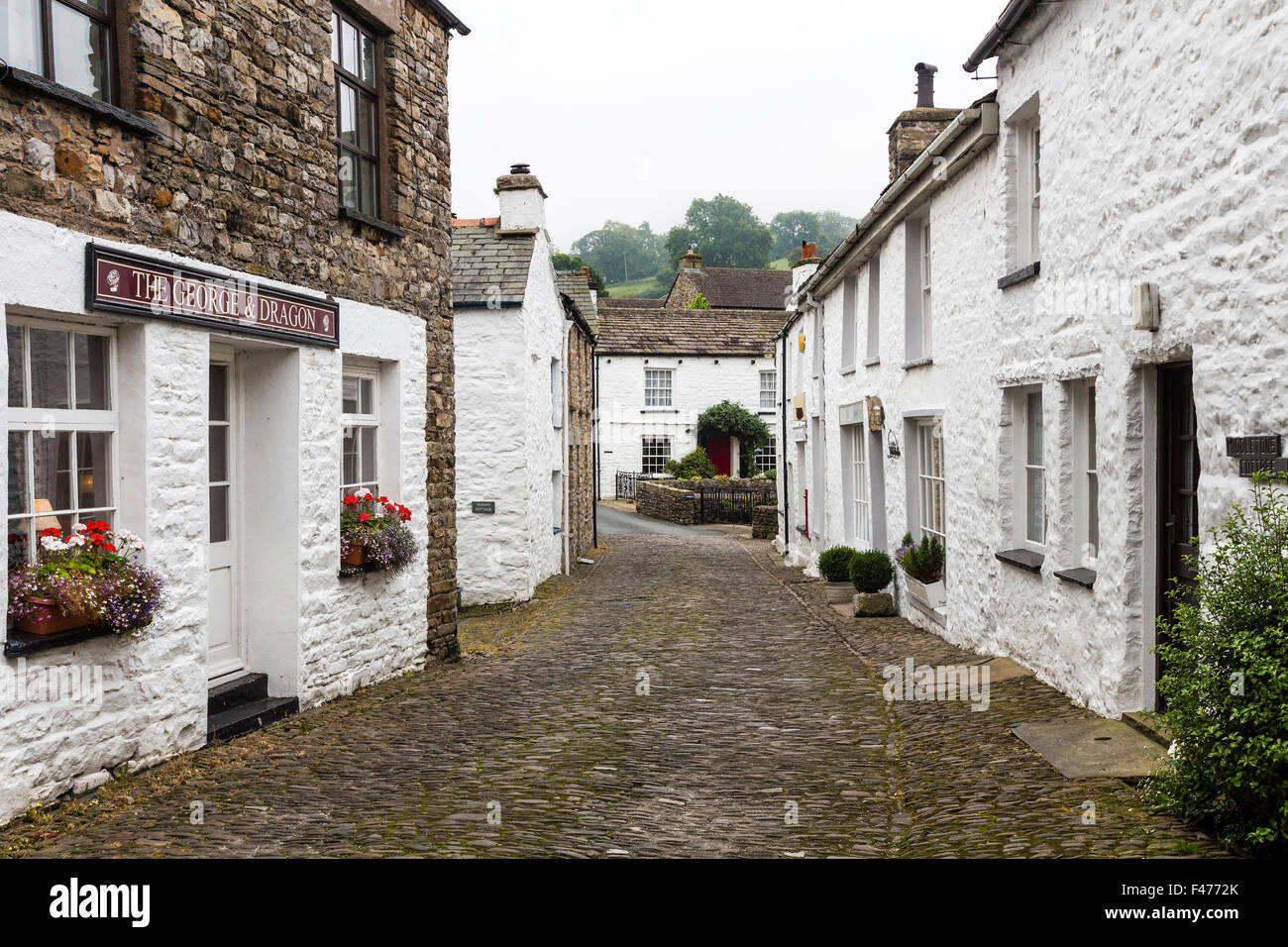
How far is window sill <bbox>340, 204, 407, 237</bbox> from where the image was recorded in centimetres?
918

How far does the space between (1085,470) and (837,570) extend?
805 centimetres

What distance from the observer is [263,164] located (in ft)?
26.3

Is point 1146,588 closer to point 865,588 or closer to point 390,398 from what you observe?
point 390,398

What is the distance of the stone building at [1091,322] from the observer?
587 cm

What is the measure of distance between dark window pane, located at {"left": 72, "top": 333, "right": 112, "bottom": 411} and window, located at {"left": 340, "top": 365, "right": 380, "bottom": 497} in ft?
9.05

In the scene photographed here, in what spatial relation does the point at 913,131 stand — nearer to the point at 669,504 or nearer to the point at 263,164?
the point at 263,164

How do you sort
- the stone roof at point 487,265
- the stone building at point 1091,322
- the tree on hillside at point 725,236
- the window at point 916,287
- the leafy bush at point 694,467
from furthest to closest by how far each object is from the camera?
the tree on hillside at point 725,236 → the leafy bush at point 694,467 → the stone roof at point 487,265 → the window at point 916,287 → the stone building at point 1091,322

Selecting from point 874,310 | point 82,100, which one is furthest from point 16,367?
point 874,310

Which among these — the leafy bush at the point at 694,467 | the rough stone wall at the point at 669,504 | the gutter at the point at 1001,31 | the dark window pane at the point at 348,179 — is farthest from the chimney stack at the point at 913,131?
the leafy bush at the point at 694,467

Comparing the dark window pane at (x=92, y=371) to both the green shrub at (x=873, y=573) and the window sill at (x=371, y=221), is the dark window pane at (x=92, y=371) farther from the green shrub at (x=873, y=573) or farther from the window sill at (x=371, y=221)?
the green shrub at (x=873, y=573)

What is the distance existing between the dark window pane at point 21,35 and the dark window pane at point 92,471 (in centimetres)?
202

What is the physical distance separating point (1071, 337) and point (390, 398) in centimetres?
573
